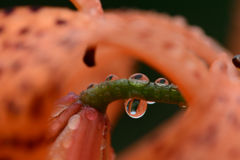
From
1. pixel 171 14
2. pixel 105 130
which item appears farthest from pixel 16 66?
pixel 171 14

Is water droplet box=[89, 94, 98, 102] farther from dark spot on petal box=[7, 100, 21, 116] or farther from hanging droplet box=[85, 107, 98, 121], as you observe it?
dark spot on petal box=[7, 100, 21, 116]

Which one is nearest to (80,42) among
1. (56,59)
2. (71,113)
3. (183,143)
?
(56,59)

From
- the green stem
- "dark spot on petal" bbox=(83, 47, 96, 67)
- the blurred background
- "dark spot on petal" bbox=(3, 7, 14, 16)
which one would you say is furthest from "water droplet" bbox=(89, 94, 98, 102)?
the blurred background

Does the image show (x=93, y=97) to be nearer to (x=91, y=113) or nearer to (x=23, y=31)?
(x=91, y=113)

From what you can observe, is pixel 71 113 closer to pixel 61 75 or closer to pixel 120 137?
pixel 61 75

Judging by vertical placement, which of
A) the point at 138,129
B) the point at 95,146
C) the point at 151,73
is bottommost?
the point at 138,129

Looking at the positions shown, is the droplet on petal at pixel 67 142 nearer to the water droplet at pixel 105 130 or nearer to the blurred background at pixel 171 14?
the water droplet at pixel 105 130
